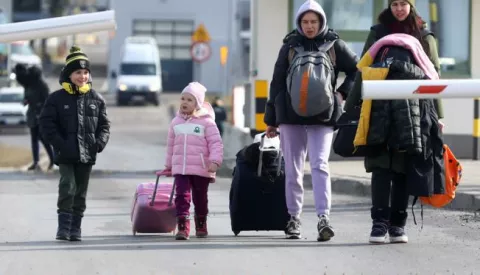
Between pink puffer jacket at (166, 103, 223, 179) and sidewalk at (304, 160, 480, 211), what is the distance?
12.0 feet

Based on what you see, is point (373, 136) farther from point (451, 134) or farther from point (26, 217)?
point (451, 134)

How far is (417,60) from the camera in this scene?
9.95 m

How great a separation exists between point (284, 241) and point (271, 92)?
1136 mm

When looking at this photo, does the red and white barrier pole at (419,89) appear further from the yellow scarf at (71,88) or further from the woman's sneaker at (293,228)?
the yellow scarf at (71,88)

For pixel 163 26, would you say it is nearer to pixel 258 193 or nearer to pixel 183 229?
pixel 258 193

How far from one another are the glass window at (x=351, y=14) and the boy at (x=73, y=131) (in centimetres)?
875

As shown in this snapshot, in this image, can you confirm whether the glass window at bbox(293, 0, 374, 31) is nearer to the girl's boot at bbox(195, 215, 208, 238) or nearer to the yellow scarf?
the girl's boot at bbox(195, 215, 208, 238)

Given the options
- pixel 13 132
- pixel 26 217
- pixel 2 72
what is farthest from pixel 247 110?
pixel 2 72

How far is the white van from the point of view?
172ft

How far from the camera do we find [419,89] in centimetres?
811

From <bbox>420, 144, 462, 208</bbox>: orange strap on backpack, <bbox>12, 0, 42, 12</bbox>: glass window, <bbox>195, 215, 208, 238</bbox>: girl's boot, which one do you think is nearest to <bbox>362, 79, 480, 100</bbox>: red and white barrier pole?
<bbox>420, 144, 462, 208</bbox>: orange strap on backpack

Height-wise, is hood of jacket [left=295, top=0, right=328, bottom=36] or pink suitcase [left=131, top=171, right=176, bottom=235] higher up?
hood of jacket [left=295, top=0, right=328, bottom=36]

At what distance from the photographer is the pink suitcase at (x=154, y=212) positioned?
444 inches

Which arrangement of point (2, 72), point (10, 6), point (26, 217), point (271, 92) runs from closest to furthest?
point (271, 92), point (26, 217), point (2, 72), point (10, 6)
